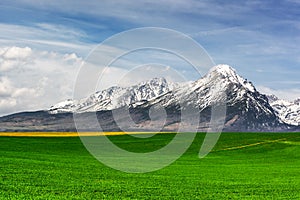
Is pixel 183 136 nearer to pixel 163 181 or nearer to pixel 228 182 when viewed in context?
pixel 163 181

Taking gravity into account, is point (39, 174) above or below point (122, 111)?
below

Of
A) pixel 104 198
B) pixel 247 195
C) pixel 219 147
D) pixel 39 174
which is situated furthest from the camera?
pixel 219 147

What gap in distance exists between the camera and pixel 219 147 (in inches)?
3895

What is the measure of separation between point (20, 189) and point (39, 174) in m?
9.34

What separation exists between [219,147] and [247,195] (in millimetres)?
Answer: 66607

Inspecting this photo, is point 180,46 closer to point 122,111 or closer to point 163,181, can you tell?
point 122,111

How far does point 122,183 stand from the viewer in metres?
35.9

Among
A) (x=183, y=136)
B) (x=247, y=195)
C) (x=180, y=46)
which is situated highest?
(x=180, y=46)

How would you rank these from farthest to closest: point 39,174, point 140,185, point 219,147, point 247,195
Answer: point 219,147
point 39,174
point 140,185
point 247,195

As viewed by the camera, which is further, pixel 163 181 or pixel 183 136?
pixel 163 181

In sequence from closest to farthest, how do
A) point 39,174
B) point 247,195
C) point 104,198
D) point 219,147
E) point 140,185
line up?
point 104,198 → point 247,195 → point 140,185 → point 39,174 → point 219,147

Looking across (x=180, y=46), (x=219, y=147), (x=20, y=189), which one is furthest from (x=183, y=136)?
(x=219, y=147)

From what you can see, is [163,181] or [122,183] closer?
[122,183]

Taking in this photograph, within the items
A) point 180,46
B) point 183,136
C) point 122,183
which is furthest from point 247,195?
point 180,46
